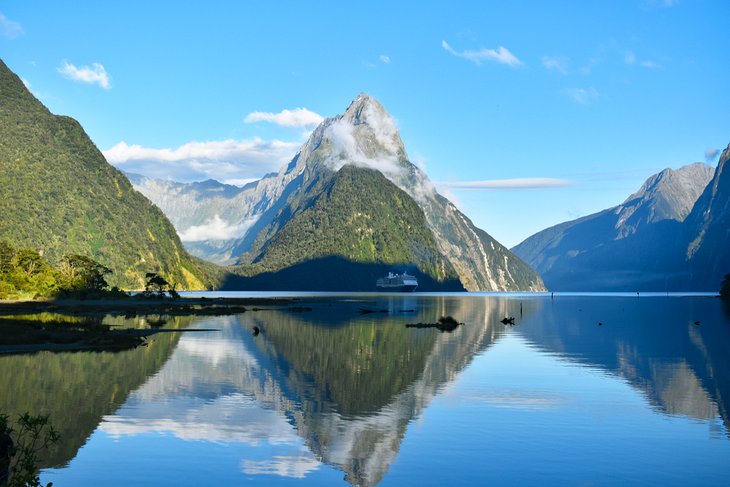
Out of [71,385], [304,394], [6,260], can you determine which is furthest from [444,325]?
[6,260]

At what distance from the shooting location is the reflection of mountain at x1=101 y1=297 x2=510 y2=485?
36.5 meters

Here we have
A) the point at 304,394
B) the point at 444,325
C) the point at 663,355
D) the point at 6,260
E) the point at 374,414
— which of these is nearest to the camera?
the point at 374,414

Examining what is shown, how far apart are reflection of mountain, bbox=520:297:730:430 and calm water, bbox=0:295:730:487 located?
1.26ft

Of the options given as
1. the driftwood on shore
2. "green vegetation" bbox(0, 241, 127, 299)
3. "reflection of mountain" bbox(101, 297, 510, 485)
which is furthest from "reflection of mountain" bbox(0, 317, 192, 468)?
"green vegetation" bbox(0, 241, 127, 299)

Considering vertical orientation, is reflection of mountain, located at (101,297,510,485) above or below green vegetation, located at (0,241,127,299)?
below

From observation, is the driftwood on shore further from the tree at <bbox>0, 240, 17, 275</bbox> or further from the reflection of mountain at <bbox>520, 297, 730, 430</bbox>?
the tree at <bbox>0, 240, 17, 275</bbox>

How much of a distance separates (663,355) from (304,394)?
51.3 metres

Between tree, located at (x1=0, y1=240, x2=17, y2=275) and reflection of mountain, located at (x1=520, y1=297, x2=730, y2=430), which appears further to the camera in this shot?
tree, located at (x1=0, y1=240, x2=17, y2=275)

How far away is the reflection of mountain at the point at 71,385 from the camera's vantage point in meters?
38.2

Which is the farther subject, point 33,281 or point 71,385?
point 33,281

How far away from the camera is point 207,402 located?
1879 inches

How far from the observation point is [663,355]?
85.9 m

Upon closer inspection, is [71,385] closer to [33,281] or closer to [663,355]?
[663,355]

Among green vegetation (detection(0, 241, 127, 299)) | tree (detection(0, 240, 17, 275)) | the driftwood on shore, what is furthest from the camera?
tree (detection(0, 240, 17, 275))
